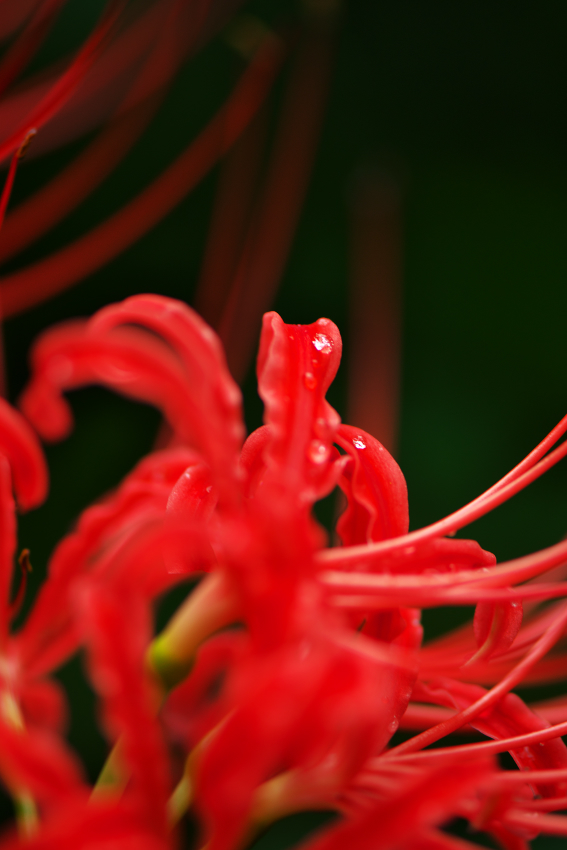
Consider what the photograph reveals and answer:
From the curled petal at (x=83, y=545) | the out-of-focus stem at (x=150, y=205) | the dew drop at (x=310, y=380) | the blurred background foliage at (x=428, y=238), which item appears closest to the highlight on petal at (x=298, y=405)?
the dew drop at (x=310, y=380)

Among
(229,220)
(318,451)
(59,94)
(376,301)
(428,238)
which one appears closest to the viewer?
(318,451)

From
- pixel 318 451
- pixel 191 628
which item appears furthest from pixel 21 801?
pixel 318 451

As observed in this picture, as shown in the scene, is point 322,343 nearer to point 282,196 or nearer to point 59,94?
point 59,94

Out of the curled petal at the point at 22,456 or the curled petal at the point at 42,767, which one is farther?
the curled petal at the point at 22,456

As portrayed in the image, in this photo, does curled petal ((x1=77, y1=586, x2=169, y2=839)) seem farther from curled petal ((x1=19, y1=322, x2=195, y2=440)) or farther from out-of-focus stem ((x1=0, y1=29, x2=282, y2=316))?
out-of-focus stem ((x1=0, y1=29, x2=282, y2=316))

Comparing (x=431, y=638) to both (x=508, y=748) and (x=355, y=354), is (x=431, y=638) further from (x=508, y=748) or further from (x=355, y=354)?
(x=508, y=748)

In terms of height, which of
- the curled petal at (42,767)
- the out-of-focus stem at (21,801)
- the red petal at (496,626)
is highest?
the curled petal at (42,767)

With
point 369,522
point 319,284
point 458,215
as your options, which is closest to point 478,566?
point 369,522

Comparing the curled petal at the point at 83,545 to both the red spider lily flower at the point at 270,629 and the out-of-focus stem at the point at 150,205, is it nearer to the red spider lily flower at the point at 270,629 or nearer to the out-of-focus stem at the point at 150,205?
the red spider lily flower at the point at 270,629
